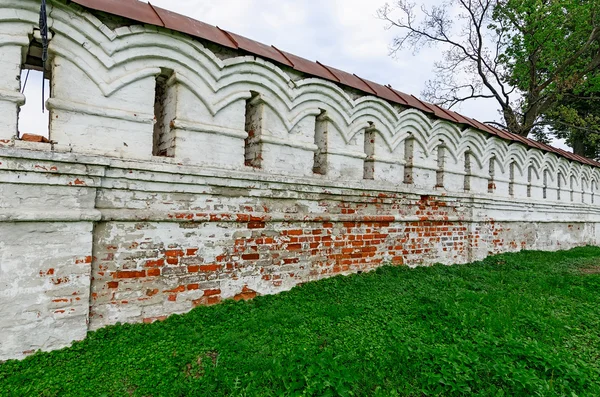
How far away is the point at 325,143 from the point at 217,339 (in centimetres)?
274

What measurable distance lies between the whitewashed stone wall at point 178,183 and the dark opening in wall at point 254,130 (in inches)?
0.9

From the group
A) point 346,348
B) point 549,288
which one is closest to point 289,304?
point 346,348

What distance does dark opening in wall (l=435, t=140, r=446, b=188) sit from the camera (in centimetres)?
593

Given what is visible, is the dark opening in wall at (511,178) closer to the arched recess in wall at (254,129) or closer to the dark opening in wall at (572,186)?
the dark opening in wall at (572,186)

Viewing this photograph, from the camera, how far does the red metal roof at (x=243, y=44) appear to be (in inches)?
123

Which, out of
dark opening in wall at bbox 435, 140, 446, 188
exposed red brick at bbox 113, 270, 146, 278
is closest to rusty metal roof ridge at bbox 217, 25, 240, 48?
exposed red brick at bbox 113, 270, 146, 278

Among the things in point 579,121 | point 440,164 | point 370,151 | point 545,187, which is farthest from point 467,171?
point 579,121

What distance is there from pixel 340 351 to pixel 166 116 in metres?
2.89

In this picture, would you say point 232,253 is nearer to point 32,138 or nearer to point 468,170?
point 32,138

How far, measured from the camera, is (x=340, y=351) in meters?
2.87

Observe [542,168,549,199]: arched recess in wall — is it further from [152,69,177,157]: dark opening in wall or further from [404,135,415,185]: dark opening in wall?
[152,69,177,157]: dark opening in wall

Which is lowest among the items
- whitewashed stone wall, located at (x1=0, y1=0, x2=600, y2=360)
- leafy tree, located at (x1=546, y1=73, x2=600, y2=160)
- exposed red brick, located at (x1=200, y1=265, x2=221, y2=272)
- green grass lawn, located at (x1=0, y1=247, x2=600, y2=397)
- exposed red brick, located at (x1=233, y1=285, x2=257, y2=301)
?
green grass lawn, located at (x1=0, y1=247, x2=600, y2=397)

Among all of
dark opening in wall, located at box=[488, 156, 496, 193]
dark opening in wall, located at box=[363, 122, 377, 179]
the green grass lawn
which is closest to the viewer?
the green grass lawn

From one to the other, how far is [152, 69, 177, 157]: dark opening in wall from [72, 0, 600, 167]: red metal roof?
1.65 ft
